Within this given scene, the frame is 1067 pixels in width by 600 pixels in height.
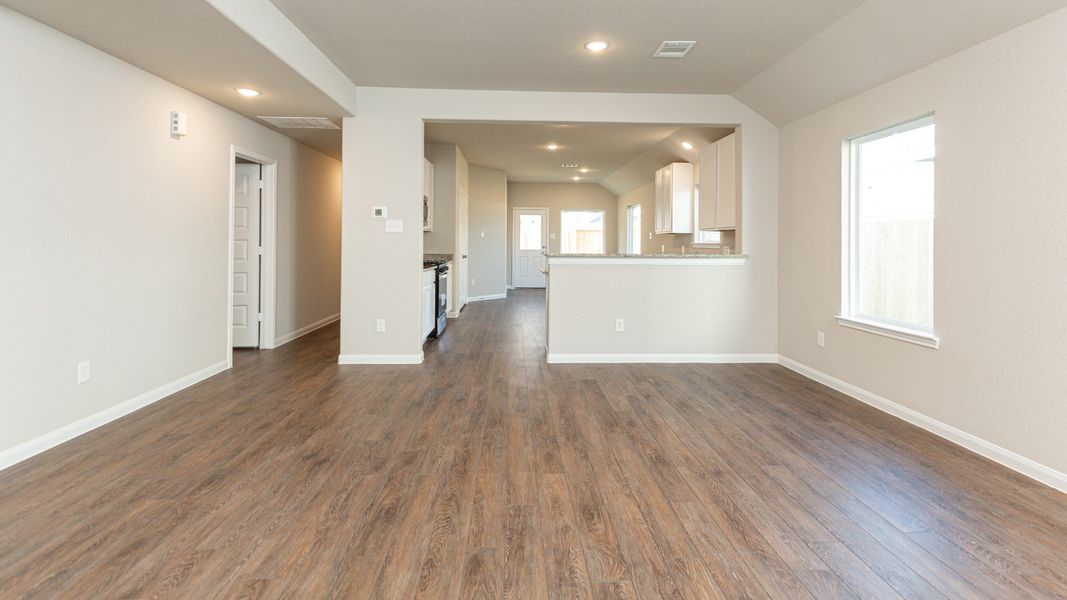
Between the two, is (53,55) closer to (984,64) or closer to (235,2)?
(235,2)

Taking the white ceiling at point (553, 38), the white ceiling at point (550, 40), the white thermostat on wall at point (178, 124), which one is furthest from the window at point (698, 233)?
the white thermostat on wall at point (178, 124)

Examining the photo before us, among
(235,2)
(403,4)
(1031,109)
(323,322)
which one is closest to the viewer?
(1031,109)

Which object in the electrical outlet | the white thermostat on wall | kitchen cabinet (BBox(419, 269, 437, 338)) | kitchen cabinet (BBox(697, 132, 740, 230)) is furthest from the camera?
kitchen cabinet (BBox(419, 269, 437, 338))

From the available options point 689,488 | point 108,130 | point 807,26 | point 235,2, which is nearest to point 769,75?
point 807,26

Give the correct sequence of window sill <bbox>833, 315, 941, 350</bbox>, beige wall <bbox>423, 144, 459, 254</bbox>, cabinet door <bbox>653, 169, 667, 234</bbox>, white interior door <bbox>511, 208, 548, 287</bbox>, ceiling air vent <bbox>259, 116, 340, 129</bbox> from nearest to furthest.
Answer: window sill <bbox>833, 315, 941, 350</bbox>
ceiling air vent <bbox>259, 116, 340, 129</bbox>
cabinet door <bbox>653, 169, 667, 234</bbox>
beige wall <bbox>423, 144, 459, 254</bbox>
white interior door <bbox>511, 208, 548, 287</bbox>

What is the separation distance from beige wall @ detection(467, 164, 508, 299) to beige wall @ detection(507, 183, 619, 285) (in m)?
1.65

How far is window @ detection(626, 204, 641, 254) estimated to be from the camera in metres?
10.5

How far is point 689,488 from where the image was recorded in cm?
232

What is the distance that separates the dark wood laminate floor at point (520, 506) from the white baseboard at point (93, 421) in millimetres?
104

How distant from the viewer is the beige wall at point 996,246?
7.97ft

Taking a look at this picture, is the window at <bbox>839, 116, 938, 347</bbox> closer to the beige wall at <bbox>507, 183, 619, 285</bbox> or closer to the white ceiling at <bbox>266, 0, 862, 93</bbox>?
the white ceiling at <bbox>266, 0, 862, 93</bbox>

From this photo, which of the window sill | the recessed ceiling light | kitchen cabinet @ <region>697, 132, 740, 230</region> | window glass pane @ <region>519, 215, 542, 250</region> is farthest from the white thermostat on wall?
window glass pane @ <region>519, 215, 542, 250</region>

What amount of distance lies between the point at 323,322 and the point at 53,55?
4645 millimetres

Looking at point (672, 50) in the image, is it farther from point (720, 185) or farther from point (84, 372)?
point (84, 372)
